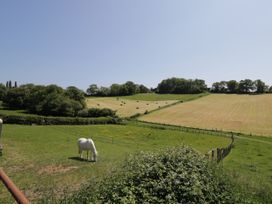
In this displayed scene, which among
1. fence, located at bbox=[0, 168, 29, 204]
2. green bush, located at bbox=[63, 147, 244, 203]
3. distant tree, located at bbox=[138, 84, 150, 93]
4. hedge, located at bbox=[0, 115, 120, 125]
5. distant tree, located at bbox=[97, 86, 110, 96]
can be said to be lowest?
hedge, located at bbox=[0, 115, 120, 125]

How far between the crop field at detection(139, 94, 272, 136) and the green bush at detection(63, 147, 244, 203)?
54.7 m

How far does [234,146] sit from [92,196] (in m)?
38.6

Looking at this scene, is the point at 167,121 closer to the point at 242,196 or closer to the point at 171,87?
the point at 242,196

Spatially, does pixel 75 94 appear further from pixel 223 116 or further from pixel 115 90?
pixel 115 90

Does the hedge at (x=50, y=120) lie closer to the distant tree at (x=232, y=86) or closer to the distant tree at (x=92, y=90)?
the distant tree at (x=92, y=90)

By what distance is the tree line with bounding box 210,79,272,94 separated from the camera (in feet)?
497

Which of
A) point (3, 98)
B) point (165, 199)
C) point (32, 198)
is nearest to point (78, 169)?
point (32, 198)

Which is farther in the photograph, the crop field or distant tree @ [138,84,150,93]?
distant tree @ [138,84,150,93]

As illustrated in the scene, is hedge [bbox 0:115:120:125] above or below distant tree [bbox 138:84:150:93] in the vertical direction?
below

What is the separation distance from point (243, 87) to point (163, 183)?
152473mm

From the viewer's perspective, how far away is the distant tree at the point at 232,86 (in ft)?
504

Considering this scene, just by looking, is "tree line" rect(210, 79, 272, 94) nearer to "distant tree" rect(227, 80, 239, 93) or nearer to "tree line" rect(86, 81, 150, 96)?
"distant tree" rect(227, 80, 239, 93)

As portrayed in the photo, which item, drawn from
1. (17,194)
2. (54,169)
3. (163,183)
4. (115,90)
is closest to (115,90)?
(115,90)

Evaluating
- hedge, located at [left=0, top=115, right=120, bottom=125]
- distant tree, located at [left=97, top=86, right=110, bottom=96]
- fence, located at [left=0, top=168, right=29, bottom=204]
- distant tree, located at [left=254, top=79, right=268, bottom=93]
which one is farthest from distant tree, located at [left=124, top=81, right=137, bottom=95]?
fence, located at [left=0, top=168, right=29, bottom=204]
